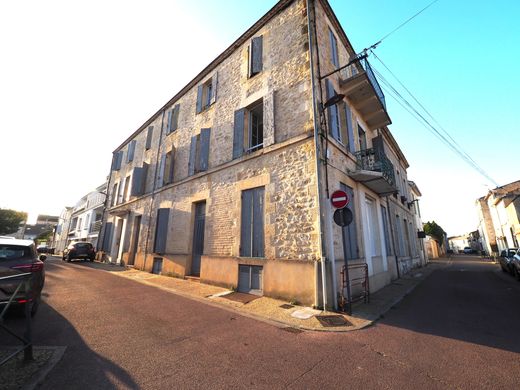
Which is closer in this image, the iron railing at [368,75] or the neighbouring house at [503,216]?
the iron railing at [368,75]

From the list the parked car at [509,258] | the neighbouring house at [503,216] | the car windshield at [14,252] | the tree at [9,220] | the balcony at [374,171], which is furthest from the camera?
the tree at [9,220]

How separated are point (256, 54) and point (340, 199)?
6.99m

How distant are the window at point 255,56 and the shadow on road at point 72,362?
9.19 metres

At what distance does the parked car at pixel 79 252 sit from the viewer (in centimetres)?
1611

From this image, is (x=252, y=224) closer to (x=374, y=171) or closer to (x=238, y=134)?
(x=238, y=134)

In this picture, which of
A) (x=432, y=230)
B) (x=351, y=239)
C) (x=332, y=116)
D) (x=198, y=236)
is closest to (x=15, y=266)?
(x=198, y=236)

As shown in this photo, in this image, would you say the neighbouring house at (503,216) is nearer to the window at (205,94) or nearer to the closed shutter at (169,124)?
the window at (205,94)

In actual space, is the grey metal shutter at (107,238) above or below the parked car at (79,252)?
above

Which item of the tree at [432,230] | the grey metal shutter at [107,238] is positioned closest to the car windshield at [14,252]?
the grey metal shutter at [107,238]

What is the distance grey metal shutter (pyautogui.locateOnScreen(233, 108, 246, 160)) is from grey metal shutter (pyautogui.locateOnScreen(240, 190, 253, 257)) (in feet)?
5.49

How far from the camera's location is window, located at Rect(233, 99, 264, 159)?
28.2 feet

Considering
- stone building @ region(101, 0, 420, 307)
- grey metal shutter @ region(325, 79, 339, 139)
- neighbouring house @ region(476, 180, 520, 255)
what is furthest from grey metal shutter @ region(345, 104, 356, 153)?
neighbouring house @ region(476, 180, 520, 255)

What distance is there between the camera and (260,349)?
11.0 feet

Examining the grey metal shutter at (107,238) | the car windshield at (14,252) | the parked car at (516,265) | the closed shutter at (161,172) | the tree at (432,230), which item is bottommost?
the parked car at (516,265)
